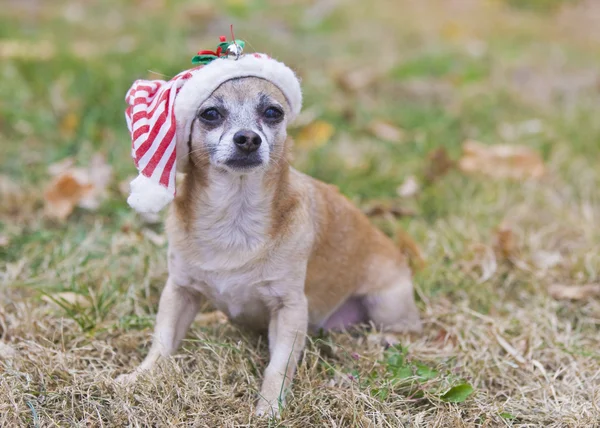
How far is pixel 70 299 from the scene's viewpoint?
2.86m

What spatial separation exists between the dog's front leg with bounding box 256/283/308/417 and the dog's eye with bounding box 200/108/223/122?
2.16 feet

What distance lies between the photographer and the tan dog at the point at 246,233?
234 centimetres

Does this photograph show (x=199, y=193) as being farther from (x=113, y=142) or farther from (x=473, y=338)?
(x=113, y=142)

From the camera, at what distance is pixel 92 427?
2.16 metres

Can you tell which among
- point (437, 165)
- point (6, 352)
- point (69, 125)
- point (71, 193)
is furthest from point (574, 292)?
point (69, 125)

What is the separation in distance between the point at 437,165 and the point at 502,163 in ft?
1.54

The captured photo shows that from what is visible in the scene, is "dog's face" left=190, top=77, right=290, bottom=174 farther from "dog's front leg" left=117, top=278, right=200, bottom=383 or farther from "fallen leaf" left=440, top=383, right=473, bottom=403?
"fallen leaf" left=440, top=383, right=473, bottom=403

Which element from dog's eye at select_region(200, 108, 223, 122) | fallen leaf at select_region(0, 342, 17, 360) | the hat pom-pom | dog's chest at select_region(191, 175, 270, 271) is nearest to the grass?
fallen leaf at select_region(0, 342, 17, 360)

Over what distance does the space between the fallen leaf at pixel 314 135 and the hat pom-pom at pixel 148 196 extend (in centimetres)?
230

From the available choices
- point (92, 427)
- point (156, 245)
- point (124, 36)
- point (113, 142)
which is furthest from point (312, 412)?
point (124, 36)

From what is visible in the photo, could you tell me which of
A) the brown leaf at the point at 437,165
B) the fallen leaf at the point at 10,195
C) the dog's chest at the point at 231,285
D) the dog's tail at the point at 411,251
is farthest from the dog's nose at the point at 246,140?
the brown leaf at the point at 437,165

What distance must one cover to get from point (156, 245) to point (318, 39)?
418 cm

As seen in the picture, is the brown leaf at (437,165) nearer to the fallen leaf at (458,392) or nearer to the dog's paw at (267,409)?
the fallen leaf at (458,392)

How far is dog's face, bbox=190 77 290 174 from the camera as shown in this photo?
7.48 feet
